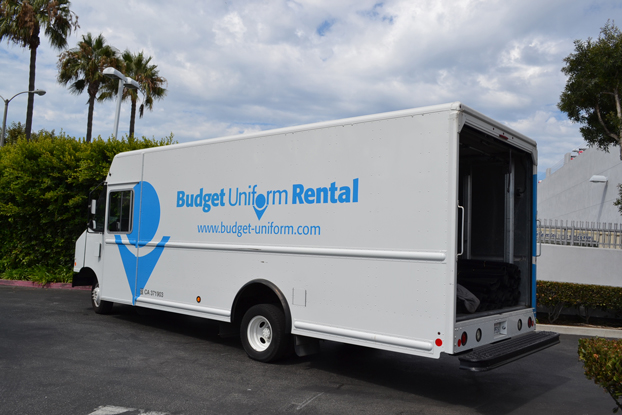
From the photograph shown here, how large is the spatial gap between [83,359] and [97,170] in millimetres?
7344

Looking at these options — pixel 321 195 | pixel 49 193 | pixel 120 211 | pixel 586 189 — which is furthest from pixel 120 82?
pixel 586 189

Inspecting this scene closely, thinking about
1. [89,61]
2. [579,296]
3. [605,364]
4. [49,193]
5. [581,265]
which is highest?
[89,61]

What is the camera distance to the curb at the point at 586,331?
30.3 ft

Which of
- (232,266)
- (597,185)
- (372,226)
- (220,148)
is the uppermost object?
(597,185)

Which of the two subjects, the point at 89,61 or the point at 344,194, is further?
the point at 89,61

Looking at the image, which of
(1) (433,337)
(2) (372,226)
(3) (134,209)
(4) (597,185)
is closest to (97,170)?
(3) (134,209)

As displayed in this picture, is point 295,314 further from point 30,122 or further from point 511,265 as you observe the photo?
point 30,122

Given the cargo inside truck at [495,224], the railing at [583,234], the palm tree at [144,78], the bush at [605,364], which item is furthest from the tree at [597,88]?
the palm tree at [144,78]

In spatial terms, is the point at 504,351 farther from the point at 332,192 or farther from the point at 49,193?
the point at 49,193

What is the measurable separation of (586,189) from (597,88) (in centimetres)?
1667

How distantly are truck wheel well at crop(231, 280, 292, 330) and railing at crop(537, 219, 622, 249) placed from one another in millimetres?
7827

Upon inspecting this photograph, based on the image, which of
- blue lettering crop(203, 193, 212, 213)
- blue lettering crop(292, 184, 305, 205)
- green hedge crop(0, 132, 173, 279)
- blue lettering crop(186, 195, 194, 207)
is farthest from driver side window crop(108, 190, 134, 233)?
green hedge crop(0, 132, 173, 279)

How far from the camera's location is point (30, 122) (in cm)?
2355

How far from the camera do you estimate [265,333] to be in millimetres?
6414
